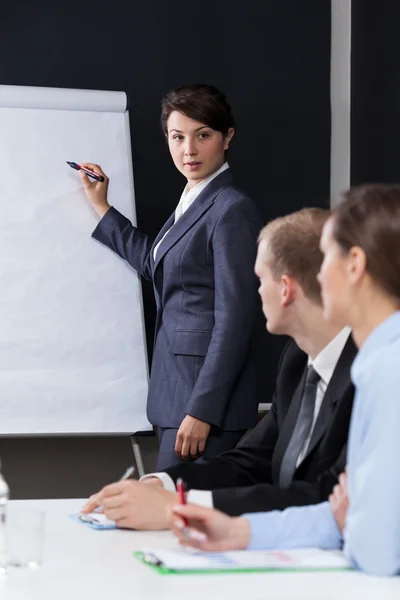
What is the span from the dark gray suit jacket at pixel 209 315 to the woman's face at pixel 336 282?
4.73ft

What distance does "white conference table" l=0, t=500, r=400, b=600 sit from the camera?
4.15ft

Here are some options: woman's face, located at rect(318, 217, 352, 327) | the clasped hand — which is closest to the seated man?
woman's face, located at rect(318, 217, 352, 327)

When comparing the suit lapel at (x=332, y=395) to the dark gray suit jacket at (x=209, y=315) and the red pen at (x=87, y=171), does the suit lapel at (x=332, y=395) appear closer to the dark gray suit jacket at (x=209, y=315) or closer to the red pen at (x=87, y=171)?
the dark gray suit jacket at (x=209, y=315)

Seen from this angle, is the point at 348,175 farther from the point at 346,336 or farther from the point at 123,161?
the point at 346,336

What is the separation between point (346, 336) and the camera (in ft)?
6.21

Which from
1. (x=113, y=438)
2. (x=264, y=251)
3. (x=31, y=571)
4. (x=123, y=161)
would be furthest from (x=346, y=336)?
(x=113, y=438)

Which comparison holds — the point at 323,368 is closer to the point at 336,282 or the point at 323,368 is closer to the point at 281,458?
the point at 281,458

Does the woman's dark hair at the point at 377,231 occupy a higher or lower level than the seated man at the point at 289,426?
higher

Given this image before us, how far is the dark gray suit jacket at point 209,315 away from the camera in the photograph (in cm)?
286

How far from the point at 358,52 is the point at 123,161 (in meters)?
1.16

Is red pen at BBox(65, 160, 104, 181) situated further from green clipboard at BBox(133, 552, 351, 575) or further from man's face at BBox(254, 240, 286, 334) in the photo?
green clipboard at BBox(133, 552, 351, 575)

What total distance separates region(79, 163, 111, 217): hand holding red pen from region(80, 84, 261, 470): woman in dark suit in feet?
1.07

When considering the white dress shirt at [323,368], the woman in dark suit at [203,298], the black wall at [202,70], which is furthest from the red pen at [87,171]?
the white dress shirt at [323,368]

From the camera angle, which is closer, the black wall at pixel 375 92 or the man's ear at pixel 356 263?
the man's ear at pixel 356 263
